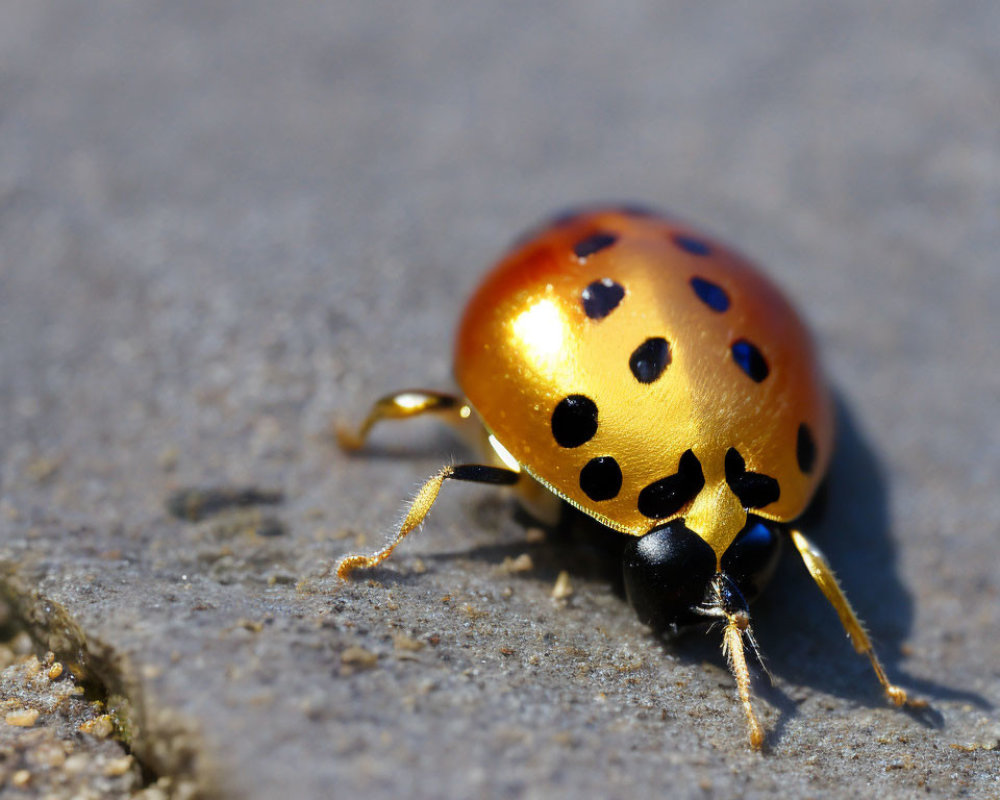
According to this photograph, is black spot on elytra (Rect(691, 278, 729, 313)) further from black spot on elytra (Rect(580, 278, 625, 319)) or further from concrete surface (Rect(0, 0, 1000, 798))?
concrete surface (Rect(0, 0, 1000, 798))

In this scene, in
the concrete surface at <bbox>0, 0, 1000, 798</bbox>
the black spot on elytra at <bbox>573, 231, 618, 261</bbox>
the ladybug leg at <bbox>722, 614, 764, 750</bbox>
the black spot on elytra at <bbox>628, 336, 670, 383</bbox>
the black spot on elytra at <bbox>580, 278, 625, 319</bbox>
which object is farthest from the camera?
the black spot on elytra at <bbox>573, 231, 618, 261</bbox>

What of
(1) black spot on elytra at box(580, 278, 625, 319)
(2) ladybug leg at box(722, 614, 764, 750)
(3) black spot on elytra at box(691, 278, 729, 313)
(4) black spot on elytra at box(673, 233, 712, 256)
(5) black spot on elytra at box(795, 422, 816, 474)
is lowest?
(2) ladybug leg at box(722, 614, 764, 750)

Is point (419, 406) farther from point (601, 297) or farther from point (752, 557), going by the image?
point (752, 557)

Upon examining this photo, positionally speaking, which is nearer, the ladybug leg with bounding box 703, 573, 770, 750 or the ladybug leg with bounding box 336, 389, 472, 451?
the ladybug leg with bounding box 703, 573, 770, 750

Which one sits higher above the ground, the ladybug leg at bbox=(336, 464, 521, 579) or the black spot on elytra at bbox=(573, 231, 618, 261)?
the black spot on elytra at bbox=(573, 231, 618, 261)

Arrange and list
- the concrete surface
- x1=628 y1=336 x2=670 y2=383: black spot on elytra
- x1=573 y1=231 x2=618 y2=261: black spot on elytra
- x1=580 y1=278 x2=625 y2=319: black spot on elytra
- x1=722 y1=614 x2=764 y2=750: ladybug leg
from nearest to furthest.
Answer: the concrete surface → x1=722 y1=614 x2=764 y2=750: ladybug leg → x1=628 y1=336 x2=670 y2=383: black spot on elytra → x1=580 y1=278 x2=625 y2=319: black spot on elytra → x1=573 y1=231 x2=618 y2=261: black spot on elytra

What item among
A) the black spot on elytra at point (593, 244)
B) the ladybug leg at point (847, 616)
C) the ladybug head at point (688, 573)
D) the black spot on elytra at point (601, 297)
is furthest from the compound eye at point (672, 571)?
the black spot on elytra at point (593, 244)

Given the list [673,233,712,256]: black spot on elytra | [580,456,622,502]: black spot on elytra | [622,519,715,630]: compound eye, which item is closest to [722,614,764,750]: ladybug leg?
[622,519,715,630]: compound eye
